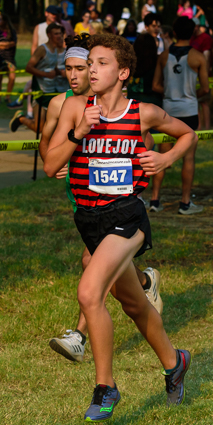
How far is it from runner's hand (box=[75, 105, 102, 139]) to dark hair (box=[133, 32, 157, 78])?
5.59 meters

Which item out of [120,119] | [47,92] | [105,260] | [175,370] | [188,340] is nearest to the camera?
[105,260]

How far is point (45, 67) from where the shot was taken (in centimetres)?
995

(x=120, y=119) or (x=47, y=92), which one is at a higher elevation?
(x=120, y=119)

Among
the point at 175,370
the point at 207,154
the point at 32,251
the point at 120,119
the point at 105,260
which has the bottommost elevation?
the point at 207,154

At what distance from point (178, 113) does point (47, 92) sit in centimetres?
252

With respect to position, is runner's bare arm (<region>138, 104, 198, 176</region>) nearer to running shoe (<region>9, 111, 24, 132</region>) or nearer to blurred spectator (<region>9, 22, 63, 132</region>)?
blurred spectator (<region>9, 22, 63, 132</region>)

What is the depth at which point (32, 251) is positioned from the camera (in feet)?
21.6

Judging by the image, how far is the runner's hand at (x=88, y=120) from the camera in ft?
10.2

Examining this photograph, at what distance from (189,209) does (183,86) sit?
1611 millimetres

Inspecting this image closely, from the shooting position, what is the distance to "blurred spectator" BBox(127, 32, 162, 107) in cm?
850

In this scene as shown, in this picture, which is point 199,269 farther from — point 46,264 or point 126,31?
point 126,31

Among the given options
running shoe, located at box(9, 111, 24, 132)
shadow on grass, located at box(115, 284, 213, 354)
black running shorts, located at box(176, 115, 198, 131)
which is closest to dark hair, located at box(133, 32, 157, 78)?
black running shorts, located at box(176, 115, 198, 131)

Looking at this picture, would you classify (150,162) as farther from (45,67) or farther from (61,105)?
(45,67)

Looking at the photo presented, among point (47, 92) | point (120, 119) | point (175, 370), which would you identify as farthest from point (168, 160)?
point (47, 92)
